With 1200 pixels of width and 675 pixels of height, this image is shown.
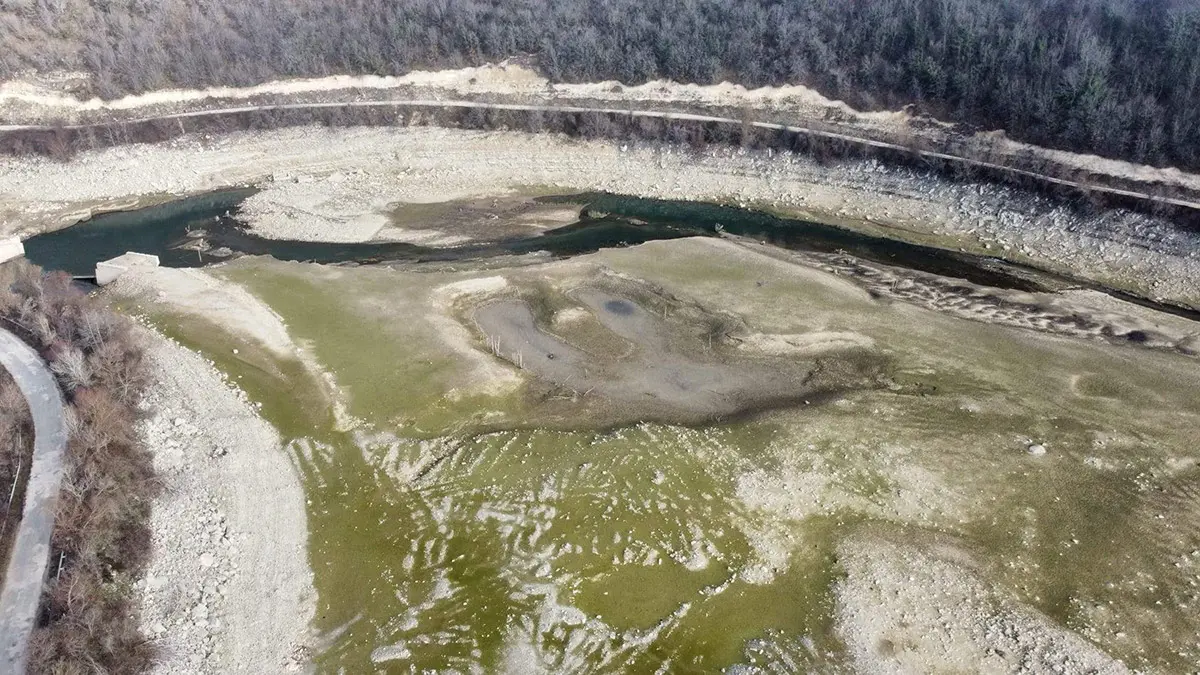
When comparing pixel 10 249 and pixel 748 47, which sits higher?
pixel 748 47

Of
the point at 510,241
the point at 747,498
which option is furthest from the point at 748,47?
the point at 747,498

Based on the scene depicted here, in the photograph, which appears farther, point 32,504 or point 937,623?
point 32,504

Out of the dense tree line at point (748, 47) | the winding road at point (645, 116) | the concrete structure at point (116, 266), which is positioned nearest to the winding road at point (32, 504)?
the concrete structure at point (116, 266)

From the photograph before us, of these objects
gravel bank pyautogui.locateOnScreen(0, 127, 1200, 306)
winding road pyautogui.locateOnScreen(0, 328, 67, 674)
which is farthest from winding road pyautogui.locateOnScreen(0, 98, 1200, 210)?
winding road pyautogui.locateOnScreen(0, 328, 67, 674)

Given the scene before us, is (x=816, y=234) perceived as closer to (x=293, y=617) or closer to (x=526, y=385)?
(x=526, y=385)

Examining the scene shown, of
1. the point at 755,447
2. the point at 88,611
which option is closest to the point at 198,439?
the point at 88,611

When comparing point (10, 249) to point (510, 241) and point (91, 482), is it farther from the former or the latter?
point (510, 241)

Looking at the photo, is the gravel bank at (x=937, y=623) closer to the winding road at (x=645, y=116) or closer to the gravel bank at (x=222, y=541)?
the gravel bank at (x=222, y=541)
